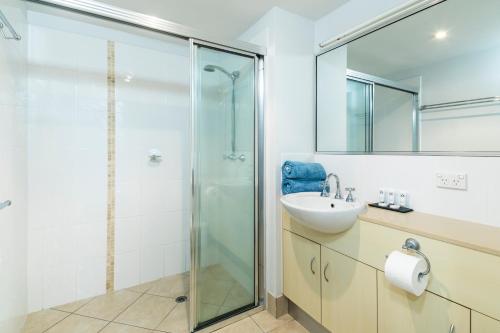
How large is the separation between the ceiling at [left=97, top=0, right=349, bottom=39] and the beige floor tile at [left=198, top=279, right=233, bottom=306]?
5.69ft

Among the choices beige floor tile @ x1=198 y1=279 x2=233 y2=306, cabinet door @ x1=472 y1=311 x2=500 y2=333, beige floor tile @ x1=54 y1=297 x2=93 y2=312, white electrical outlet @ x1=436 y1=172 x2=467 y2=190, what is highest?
white electrical outlet @ x1=436 y1=172 x2=467 y2=190

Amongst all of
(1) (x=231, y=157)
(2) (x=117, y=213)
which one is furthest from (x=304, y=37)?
(2) (x=117, y=213)

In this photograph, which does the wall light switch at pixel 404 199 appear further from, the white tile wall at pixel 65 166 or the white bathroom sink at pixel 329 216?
the white tile wall at pixel 65 166

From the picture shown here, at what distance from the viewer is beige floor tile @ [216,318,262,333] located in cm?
168

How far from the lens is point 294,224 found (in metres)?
1.70

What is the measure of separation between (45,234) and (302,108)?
2219 millimetres

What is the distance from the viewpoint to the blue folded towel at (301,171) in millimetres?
1743

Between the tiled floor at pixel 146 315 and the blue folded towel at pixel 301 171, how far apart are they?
0.90m

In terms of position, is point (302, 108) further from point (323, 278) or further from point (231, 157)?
point (323, 278)

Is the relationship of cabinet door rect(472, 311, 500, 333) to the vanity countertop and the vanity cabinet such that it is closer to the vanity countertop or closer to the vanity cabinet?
the vanity cabinet

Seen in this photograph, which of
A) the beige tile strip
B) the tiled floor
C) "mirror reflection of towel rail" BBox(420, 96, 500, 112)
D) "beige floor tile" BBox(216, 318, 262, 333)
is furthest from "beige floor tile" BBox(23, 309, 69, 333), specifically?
"mirror reflection of towel rail" BBox(420, 96, 500, 112)

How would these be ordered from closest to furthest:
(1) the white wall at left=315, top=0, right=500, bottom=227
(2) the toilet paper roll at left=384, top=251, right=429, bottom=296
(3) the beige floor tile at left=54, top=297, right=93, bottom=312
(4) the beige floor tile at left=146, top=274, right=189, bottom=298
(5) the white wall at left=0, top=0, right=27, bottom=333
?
(2) the toilet paper roll at left=384, top=251, right=429, bottom=296 → (1) the white wall at left=315, top=0, right=500, bottom=227 → (5) the white wall at left=0, top=0, right=27, bottom=333 → (3) the beige floor tile at left=54, top=297, right=93, bottom=312 → (4) the beige floor tile at left=146, top=274, right=189, bottom=298

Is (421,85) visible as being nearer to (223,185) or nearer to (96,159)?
(223,185)

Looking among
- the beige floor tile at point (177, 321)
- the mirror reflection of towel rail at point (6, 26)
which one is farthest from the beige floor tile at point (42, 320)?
the mirror reflection of towel rail at point (6, 26)
